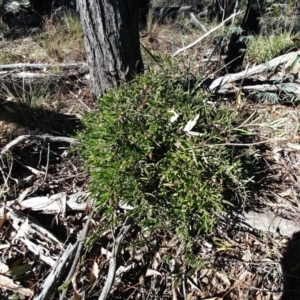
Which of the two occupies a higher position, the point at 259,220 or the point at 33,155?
the point at 33,155

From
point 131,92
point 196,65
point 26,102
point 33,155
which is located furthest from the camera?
point 196,65

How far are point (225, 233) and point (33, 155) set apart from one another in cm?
166

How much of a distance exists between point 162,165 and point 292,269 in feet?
3.28

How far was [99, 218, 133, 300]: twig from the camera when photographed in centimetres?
191

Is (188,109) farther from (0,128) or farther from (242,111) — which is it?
(0,128)

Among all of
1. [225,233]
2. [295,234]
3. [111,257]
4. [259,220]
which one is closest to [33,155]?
[111,257]

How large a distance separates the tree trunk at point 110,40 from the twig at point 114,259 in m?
1.33

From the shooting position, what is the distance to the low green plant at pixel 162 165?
2.06 metres

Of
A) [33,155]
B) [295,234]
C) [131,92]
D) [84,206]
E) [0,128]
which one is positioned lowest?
[295,234]

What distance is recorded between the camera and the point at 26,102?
10.3 feet

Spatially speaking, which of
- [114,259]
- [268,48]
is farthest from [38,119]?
[268,48]

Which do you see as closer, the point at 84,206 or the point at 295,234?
the point at 295,234

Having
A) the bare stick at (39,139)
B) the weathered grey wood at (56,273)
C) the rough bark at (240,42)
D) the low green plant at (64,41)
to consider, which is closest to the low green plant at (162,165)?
the weathered grey wood at (56,273)

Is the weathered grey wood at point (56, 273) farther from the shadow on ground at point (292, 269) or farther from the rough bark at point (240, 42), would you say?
the rough bark at point (240, 42)
